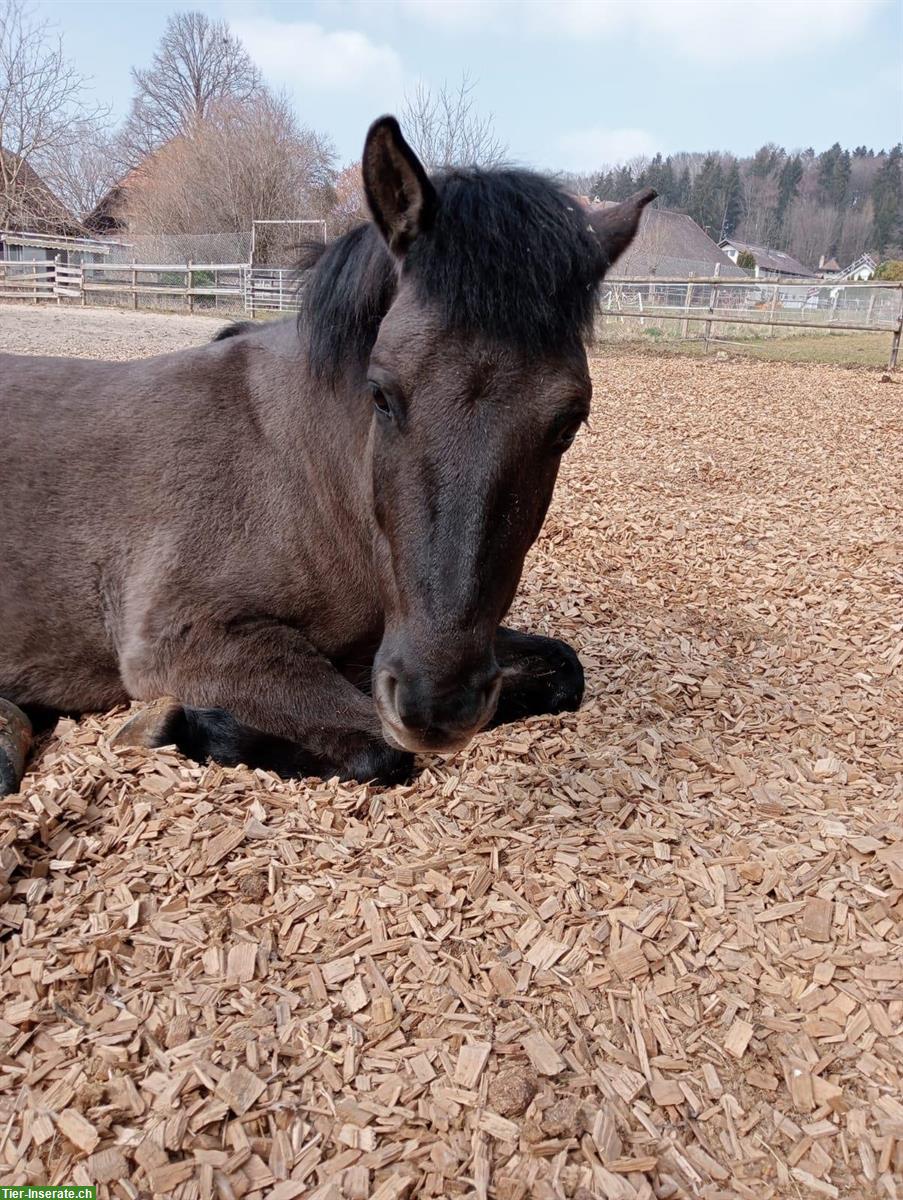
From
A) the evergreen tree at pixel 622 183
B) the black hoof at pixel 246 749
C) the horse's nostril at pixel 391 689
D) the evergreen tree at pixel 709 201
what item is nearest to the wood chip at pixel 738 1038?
the horse's nostril at pixel 391 689

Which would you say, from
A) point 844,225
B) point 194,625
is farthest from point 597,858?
point 844,225

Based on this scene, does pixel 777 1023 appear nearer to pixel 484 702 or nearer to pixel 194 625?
pixel 484 702

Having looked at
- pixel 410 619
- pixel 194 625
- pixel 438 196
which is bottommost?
pixel 194 625

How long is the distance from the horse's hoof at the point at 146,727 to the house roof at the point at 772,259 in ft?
272

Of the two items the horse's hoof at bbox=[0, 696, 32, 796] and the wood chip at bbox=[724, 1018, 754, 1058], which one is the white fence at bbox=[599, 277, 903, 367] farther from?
the horse's hoof at bbox=[0, 696, 32, 796]

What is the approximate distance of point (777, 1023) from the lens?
2.01 m

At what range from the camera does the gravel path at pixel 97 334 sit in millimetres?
12520

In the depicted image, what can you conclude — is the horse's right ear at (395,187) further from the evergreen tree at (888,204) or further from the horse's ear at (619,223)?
the evergreen tree at (888,204)

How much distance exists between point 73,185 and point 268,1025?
135 feet

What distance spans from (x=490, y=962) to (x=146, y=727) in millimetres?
1500

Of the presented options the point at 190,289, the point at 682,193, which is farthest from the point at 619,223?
the point at 682,193

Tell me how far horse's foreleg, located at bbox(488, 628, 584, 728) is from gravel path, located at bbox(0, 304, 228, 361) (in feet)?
25.3

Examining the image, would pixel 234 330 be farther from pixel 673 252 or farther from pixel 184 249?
pixel 673 252

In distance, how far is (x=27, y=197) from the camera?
26.2 metres
